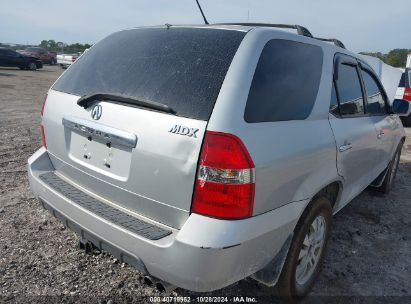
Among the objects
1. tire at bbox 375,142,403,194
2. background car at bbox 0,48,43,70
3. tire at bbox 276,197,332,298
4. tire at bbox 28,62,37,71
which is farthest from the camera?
tire at bbox 28,62,37,71

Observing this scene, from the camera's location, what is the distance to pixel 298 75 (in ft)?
8.11

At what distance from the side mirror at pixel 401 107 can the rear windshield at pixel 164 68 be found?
294cm

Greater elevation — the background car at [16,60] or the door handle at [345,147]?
the door handle at [345,147]

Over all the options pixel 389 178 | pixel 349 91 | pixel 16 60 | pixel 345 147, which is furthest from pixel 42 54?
pixel 345 147

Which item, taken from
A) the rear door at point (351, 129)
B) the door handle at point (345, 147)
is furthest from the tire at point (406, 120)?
the door handle at point (345, 147)

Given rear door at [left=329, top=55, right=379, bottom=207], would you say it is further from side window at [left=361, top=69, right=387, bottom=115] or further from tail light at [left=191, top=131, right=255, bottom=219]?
tail light at [left=191, top=131, right=255, bottom=219]

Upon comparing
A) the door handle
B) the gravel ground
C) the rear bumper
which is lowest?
the gravel ground

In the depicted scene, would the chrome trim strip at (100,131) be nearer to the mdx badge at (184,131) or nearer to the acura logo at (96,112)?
the acura logo at (96,112)

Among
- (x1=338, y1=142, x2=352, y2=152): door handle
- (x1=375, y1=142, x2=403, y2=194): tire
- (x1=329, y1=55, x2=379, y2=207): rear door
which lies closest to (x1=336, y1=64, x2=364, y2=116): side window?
(x1=329, y1=55, x2=379, y2=207): rear door

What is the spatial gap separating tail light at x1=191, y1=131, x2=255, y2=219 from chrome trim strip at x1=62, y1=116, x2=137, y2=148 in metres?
0.46

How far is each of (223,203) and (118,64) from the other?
4.12ft

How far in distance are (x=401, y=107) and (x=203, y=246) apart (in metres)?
3.56

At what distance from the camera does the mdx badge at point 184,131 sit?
6.36ft

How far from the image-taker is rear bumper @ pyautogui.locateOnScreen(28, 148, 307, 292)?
188 cm
